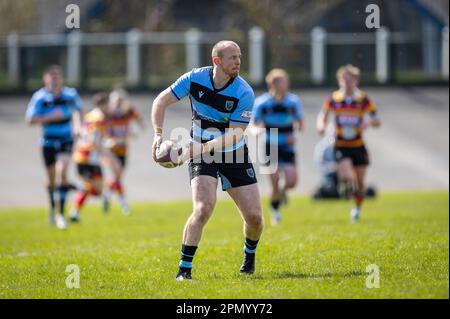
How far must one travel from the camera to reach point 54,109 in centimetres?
1634

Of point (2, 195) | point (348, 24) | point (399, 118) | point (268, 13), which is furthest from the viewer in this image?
point (348, 24)

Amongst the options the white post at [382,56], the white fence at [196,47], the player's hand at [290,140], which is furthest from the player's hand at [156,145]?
the white post at [382,56]

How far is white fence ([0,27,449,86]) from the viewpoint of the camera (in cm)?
3250

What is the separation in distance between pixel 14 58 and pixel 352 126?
65.0 ft

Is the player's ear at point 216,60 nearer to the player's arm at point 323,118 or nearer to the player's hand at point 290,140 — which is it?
the player's arm at point 323,118

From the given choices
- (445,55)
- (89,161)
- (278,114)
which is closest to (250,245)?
(278,114)

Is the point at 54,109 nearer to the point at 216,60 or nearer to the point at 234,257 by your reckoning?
the point at 234,257

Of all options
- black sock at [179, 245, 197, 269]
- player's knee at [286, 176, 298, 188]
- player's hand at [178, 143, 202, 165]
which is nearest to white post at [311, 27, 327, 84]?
player's knee at [286, 176, 298, 188]

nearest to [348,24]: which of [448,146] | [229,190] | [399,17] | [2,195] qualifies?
[399,17]

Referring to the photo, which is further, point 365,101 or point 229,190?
point 365,101

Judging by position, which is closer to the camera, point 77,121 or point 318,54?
point 77,121

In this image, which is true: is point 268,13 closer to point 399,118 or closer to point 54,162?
point 399,118
